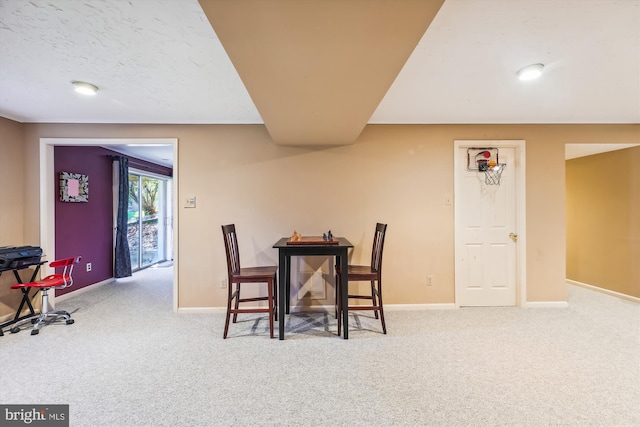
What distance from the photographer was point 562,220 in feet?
10.8

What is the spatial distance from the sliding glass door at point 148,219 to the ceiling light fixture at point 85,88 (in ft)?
11.0

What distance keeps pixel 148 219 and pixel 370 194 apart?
17.0ft

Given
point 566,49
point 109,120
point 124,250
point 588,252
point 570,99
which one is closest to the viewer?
point 566,49

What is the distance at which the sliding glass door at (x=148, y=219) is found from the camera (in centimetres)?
540

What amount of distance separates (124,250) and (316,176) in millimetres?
3925

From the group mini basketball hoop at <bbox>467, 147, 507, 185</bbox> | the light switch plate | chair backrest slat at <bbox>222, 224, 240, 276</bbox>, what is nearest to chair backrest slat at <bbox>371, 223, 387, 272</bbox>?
chair backrest slat at <bbox>222, 224, 240, 276</bbox>

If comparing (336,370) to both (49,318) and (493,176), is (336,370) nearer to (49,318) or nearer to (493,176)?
(493,176)

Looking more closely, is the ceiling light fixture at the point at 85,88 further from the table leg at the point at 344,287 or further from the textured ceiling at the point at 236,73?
the table leg at the point at 344,287

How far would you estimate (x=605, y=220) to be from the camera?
373 cm

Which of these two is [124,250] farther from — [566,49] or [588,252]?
[588,252]

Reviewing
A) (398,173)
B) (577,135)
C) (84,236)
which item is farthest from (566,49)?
(84,236)

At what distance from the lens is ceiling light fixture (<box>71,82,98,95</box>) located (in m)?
2.19

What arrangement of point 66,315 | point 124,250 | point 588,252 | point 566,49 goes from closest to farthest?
point 566,49 → point 66,315 → point 588,252 → point 124,250

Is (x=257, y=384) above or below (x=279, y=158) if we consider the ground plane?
below
